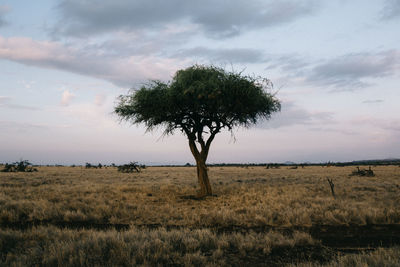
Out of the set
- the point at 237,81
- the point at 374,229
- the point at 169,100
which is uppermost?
the point at 237,81

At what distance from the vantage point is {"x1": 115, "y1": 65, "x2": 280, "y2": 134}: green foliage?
16914 millimetres

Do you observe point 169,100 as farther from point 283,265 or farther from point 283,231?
point 283,265

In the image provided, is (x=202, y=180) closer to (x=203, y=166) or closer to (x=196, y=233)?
(x=203, y=166)

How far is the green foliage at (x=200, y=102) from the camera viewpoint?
1691cm

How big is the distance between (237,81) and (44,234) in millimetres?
13252

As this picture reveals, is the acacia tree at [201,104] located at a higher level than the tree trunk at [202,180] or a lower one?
higher

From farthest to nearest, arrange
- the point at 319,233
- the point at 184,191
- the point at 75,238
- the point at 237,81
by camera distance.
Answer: the point at 184,191
the point at 237,81
the point at 319,233
the point at 75,238

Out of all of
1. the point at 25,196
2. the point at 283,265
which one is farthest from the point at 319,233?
the point at 25,196

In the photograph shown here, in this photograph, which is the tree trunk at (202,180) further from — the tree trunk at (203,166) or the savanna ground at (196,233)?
the savanna ground at (196,233)

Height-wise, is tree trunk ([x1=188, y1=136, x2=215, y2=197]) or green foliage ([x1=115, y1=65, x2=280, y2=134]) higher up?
green foliage ([x1=115, y1=65, x2=280, y2=134])

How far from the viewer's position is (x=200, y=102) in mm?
17469

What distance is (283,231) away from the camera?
9.87 meters

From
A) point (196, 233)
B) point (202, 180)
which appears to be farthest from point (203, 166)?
point (196, 233)

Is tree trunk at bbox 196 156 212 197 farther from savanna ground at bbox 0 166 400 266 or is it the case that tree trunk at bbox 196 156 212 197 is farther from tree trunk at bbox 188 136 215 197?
savanna ground at bbox 0 166 400 266
